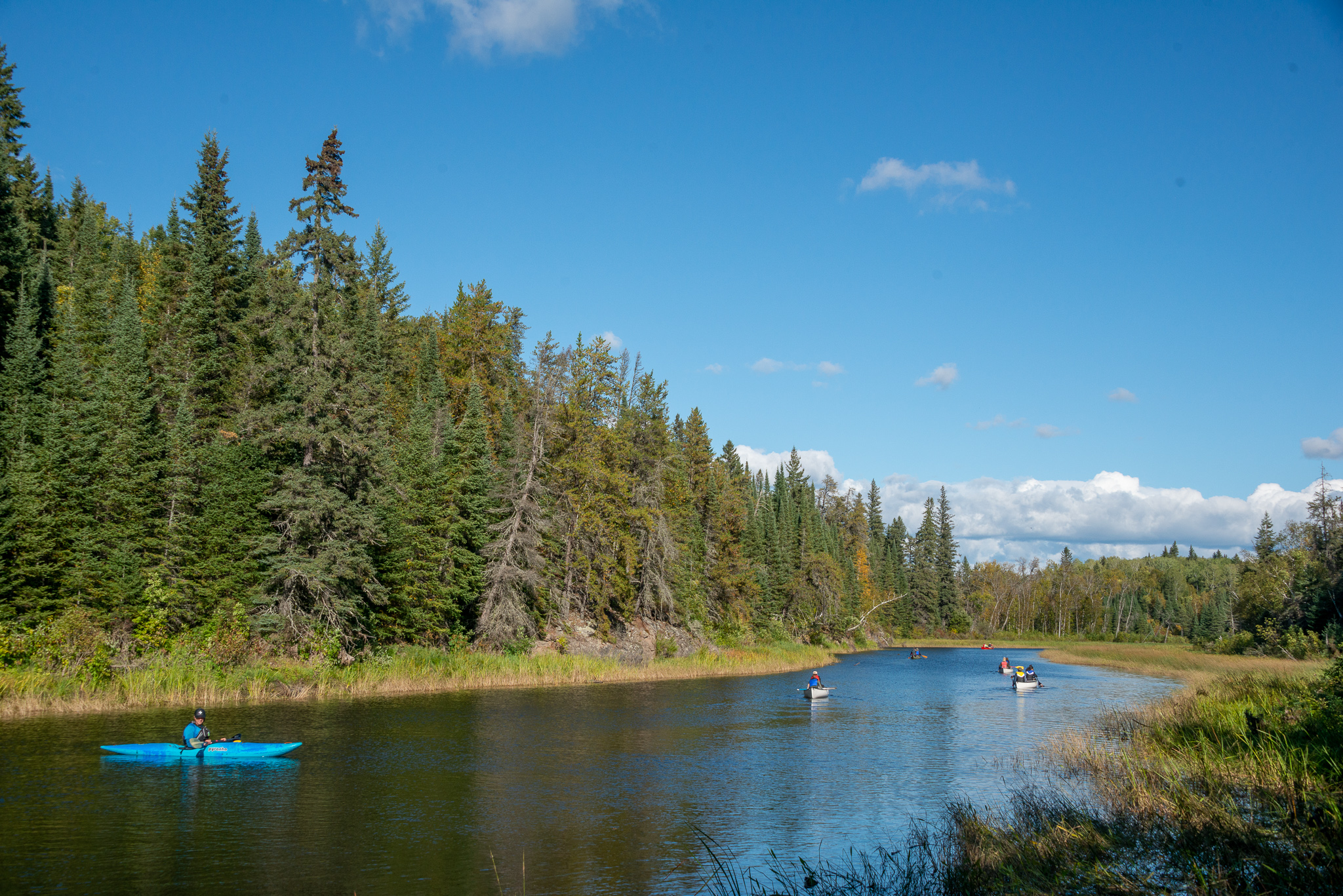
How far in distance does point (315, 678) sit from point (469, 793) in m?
19.7

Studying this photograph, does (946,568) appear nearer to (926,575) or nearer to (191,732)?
(926,575)

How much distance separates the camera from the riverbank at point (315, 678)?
2873 cm

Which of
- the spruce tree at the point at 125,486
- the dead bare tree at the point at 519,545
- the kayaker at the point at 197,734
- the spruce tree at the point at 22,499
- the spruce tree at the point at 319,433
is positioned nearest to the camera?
the kayaker at the point at 197,734

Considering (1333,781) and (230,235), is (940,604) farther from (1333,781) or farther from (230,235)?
(1333,781)

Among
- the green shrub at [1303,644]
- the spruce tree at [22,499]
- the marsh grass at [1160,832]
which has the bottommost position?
the green shrub at [1303,644]

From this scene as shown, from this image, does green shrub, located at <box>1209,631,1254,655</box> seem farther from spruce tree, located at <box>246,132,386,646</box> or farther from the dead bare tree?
spruce tree, located at <box>246,132,386,646</box>

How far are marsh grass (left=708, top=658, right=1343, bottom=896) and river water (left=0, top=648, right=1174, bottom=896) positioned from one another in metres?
2.14

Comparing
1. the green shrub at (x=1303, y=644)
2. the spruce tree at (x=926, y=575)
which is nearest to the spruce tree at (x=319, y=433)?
the green shrub at (x=1303, y=644)

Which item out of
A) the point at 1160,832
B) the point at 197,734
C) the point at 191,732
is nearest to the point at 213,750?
the point at 197,734

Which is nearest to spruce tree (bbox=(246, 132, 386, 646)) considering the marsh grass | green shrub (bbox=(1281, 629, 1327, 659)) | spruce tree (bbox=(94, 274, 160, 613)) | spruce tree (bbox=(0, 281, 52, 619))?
spruce tree (bbox=(94, 274, 160, 613))

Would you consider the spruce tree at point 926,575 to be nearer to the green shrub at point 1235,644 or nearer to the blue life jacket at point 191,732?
the green shrub at point 1235,644

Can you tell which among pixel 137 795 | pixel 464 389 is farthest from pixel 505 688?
pixel 464 389

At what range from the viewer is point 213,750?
22.8 meters

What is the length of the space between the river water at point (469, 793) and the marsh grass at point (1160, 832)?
7.02ft
